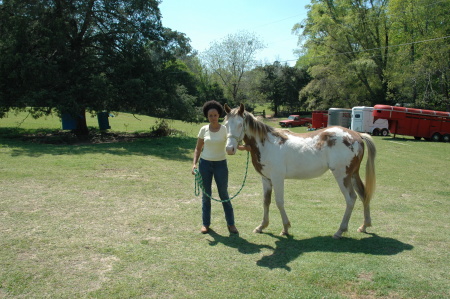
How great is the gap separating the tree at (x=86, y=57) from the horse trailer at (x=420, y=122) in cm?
1490

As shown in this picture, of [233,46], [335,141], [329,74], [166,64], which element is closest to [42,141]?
[166,64]

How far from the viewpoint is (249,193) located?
7566 mm

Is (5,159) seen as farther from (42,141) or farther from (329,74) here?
(329,74)

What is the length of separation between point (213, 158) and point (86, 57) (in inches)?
525

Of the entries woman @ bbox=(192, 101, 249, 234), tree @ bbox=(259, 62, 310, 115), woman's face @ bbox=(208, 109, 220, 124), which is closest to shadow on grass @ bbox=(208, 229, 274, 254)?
woman @ bbox=(192, 101, 249, 234)

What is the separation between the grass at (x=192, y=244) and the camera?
126 inches

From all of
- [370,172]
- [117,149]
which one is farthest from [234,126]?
[117,149]

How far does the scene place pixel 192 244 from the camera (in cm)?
432

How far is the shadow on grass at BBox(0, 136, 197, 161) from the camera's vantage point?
37.5 feet

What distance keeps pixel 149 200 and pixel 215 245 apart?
261 cm

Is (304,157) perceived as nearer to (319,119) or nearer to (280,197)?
(280,197)

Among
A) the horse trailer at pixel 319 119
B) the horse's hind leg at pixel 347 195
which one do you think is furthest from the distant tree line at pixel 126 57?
the horse's hind leg at pixel 347 195

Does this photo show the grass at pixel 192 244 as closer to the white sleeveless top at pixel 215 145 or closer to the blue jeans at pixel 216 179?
the blue jeans at pixel 216 179

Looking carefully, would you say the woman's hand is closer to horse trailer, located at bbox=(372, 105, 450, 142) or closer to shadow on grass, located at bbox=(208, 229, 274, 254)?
shadow on grass, located at bbox=(208, 229, 274, 254)
